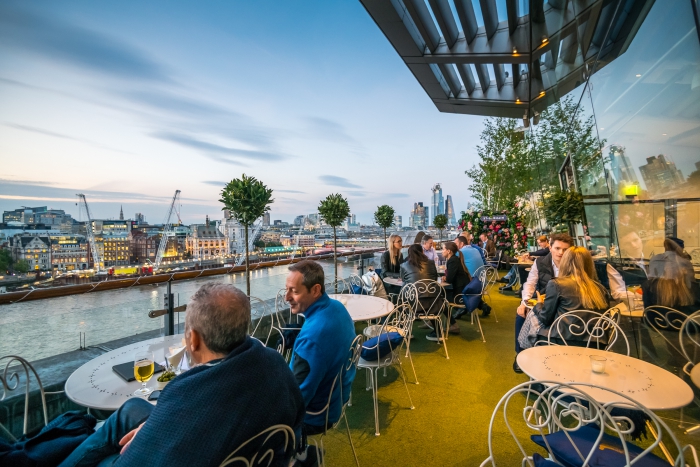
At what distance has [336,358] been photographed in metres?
1.71

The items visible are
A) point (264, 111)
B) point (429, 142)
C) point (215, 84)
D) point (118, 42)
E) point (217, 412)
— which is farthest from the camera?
point (429, 142)

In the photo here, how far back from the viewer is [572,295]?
2.59m

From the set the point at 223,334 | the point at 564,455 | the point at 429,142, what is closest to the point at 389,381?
the point at 564,455

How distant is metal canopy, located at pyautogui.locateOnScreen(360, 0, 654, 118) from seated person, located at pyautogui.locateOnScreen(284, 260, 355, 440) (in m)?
3.76

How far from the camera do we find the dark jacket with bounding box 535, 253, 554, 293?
3900mm

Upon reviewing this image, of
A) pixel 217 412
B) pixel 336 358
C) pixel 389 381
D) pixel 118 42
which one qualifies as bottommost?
pixel 389 381

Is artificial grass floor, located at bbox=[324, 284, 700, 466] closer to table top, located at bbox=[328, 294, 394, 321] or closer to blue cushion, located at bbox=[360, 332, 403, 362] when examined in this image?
blue cushion, located at bbox=[360, 332, 403, 362]

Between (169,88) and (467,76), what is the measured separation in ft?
43.2

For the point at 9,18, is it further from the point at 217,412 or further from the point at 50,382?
the point at 217,412

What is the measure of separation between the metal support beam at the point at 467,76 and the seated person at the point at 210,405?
30.9 ft

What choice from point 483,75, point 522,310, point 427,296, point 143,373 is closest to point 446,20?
point 483,75

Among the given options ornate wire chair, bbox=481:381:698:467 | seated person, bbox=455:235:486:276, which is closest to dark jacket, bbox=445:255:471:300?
seated person, bbox=455:235:486:276

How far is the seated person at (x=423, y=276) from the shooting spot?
4.20 meters

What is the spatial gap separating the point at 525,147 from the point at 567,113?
6.13 meters
